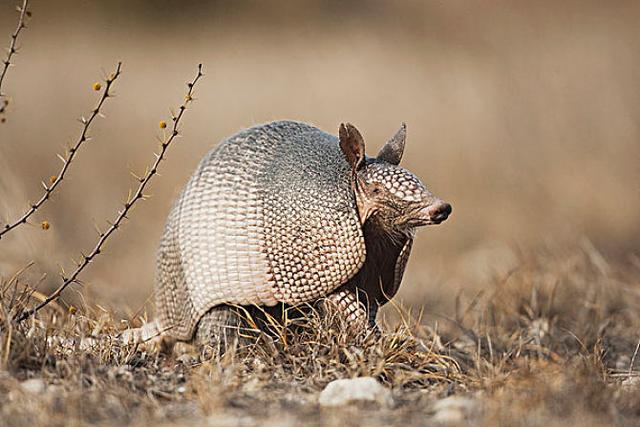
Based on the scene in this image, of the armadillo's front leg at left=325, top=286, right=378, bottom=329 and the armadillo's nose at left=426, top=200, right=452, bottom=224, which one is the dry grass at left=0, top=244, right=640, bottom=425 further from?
the armadillo's nose at left=426, top=200, right=452, bottom=224

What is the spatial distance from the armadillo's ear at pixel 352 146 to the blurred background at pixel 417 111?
13.7ft

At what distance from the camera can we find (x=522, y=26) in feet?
52.5

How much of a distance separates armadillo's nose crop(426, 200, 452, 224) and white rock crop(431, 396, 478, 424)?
1.12 meters

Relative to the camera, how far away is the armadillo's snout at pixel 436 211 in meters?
4.66

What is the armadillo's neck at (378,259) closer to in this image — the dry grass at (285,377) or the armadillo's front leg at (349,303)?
the armadillo's front leg at (349,303)

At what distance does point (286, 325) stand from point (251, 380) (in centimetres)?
54

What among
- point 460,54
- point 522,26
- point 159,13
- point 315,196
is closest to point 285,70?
point 460,54

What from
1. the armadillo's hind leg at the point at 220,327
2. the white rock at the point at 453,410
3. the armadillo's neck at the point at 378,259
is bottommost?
the armadillo's hind leg at the point at 220,327

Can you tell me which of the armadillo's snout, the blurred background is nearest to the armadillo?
the armadillo's snout

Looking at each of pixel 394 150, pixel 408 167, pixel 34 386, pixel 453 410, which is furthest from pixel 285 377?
pixel 408 167

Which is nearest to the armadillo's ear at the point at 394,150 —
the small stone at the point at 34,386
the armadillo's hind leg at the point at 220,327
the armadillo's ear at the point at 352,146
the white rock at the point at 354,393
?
the armadillo's ear at the point at 352,146

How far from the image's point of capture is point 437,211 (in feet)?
15.3

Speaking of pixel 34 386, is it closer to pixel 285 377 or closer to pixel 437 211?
pixel 285 377

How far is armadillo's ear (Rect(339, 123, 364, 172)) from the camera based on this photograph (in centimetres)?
478
